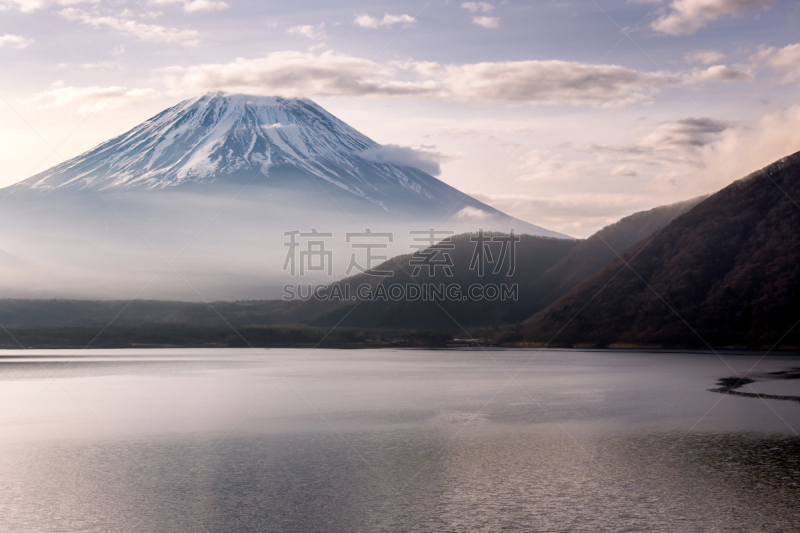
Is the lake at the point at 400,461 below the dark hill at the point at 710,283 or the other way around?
below

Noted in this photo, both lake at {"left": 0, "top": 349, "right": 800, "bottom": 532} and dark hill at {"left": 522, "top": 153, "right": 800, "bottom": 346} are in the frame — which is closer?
lake at {"left": 0, "top": 349, "right": 800, "bottom": 532}

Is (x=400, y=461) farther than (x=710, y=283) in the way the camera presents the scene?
No

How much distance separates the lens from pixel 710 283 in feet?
423

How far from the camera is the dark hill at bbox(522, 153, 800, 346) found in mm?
118125

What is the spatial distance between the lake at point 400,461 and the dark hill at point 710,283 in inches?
3404

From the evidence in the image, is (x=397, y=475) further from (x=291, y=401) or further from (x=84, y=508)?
(x=291, y=401)

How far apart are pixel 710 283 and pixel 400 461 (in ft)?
397

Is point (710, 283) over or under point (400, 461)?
over

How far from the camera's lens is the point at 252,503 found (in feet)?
56.3

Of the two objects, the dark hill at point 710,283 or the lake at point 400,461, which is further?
the dark hill at point 710,283

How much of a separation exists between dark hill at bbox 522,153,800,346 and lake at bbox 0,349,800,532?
3404 inches

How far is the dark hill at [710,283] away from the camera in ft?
388

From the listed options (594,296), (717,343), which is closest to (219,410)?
(717,343)

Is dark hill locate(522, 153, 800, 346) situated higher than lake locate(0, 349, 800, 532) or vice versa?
dark hill locate(522, 153, 800, 346)
